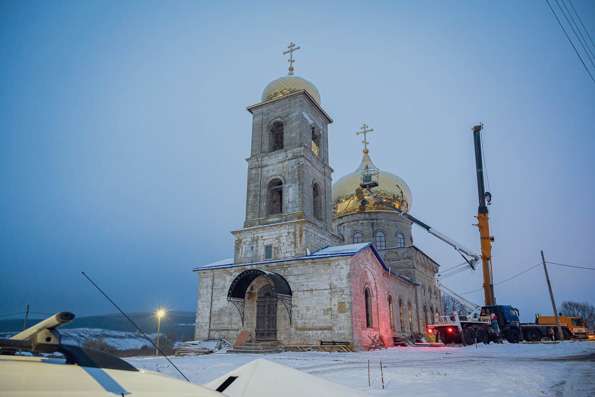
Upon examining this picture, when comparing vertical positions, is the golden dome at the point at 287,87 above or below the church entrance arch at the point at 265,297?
above

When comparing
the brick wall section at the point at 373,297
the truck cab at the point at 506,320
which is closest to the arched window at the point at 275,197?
the brick wall section at the point at 373,297

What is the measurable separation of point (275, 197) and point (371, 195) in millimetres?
12560

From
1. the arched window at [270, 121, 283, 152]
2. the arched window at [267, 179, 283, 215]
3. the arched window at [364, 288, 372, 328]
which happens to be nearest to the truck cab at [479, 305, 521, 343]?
the arched window at [364, 288, 372, 328]

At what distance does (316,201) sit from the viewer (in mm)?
24047

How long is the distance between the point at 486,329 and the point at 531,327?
6.99m

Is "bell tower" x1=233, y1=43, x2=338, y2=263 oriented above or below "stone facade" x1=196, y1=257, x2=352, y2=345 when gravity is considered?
above

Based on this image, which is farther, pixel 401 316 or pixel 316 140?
pixel 401 316

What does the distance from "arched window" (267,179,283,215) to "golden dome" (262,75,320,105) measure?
6.13 metres

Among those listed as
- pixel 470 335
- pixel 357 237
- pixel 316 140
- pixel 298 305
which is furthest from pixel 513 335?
pixel 316 140

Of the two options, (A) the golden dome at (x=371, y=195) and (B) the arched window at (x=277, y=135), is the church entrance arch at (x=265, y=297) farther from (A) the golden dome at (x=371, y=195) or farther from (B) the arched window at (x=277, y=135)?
(A) the golden dome at (x=371, y=195)

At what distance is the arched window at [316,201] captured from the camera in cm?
2388

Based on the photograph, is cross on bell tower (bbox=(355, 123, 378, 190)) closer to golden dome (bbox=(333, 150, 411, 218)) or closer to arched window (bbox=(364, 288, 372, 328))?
golden dome (bbox=(333, 150, 411, 218))

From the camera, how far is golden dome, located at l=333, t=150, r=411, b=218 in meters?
33.1

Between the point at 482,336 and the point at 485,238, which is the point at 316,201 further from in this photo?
the point at 482,336
